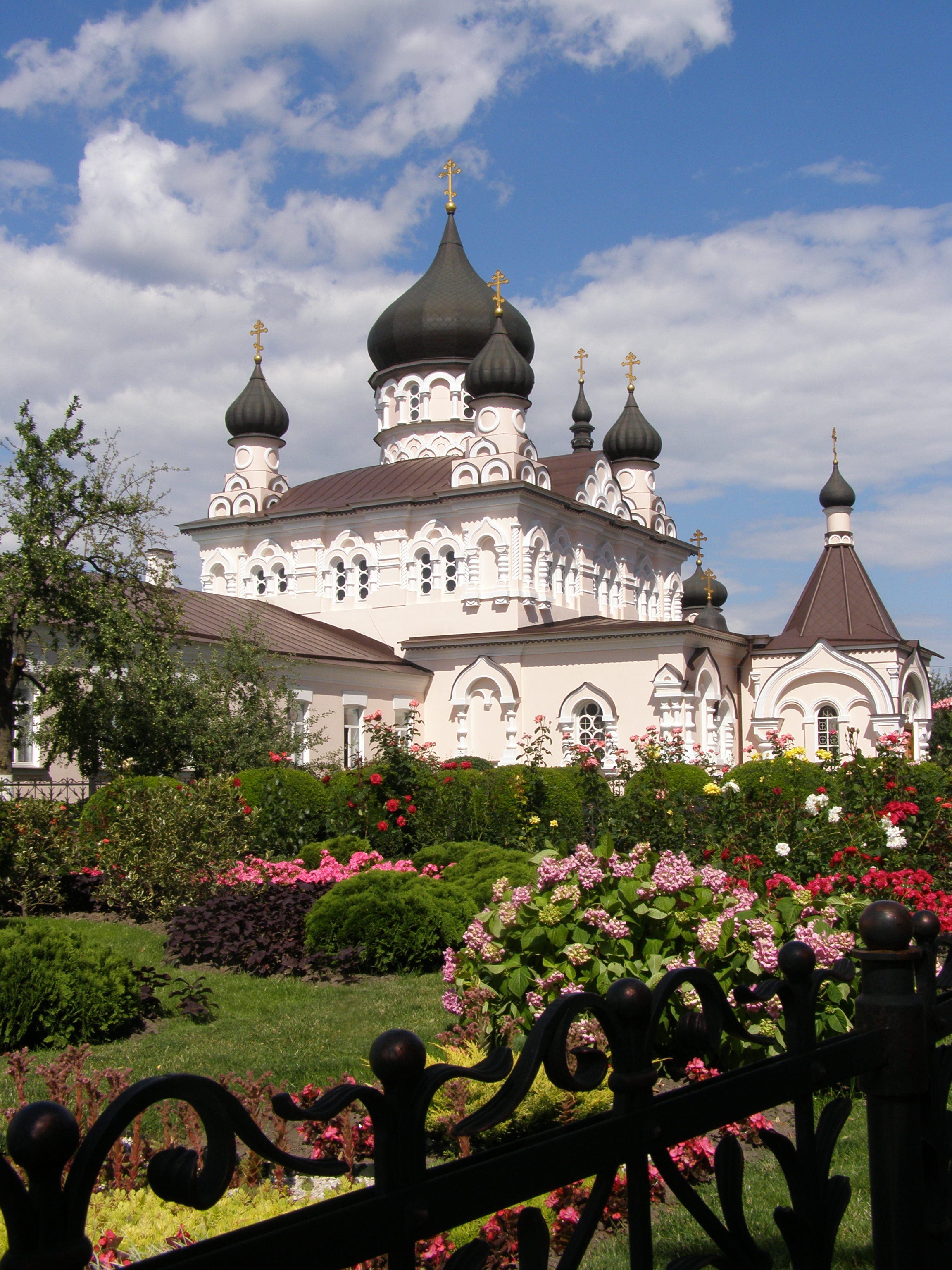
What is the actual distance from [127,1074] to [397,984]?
287 cm

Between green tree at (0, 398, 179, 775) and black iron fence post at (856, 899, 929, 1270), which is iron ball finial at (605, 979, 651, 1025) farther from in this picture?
green tree at (0, 398, 179, 775)

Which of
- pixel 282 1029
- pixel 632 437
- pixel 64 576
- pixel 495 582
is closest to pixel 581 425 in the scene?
pixel 632 437

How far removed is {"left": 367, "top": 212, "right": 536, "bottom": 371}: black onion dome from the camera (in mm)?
27844

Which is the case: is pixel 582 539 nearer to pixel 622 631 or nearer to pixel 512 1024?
pixel 622 631

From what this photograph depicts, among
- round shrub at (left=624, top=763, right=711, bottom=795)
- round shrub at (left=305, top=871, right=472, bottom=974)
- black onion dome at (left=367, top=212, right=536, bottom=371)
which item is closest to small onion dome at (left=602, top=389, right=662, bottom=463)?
black onion dome at (left=367, top=212, right=536, bottom=371)

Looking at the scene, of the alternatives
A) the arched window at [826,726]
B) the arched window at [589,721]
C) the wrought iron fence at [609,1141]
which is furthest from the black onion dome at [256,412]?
the wrought iron fence at [609,1141]

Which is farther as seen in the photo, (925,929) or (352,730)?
(352,730)

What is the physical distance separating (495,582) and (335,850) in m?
13.7

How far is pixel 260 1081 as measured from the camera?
4176mm

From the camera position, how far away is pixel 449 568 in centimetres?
2477

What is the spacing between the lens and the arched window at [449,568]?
24.7 meters

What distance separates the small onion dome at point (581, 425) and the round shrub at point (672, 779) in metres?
22.4

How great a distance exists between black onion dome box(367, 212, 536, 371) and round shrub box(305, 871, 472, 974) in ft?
71.2

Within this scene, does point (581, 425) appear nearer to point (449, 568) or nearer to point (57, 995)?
point (449, 568)
